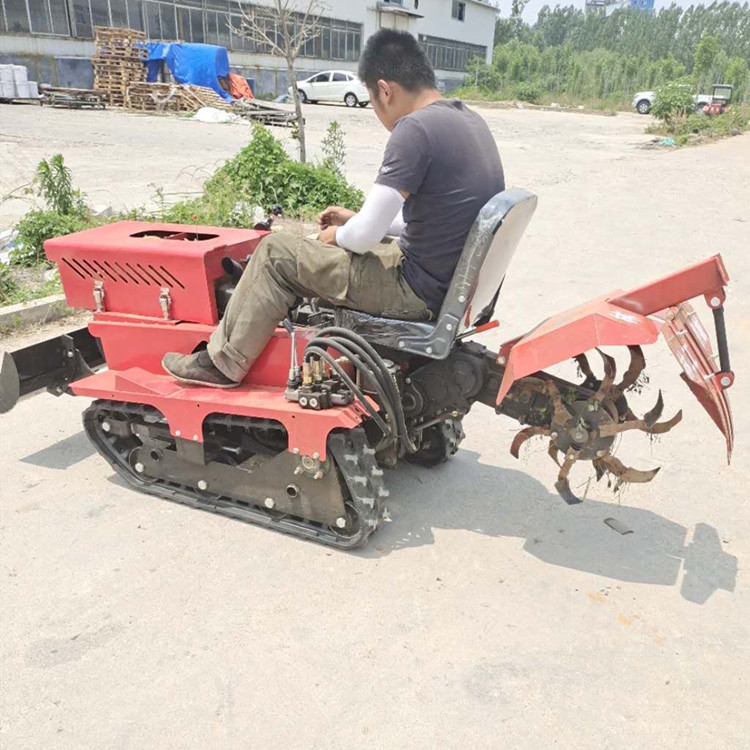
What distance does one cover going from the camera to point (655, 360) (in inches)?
200

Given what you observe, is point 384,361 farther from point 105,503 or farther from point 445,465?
point 105,503

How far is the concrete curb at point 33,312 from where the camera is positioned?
519 cm

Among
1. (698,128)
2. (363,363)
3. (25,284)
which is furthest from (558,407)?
(698,128)

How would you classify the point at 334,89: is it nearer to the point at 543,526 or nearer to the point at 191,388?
the point at 191,388

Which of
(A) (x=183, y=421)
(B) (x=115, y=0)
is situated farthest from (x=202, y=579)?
(B) (x=115, y=0)

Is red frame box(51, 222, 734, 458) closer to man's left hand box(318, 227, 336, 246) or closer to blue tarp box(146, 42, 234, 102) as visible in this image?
man's left hand box(318, 227, 336, 246)

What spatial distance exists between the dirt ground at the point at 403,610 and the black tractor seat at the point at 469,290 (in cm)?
91

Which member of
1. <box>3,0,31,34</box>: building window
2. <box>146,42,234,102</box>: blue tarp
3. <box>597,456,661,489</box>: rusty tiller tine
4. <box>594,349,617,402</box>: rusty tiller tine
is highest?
<box>3,0,31,34</box>: building window

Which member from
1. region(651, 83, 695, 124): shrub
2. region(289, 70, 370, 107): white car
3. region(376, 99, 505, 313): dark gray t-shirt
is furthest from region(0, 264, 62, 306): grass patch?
region(289, 70, 370, 107): white car

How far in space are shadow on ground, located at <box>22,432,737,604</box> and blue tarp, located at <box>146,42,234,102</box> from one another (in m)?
23.9

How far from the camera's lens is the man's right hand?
3.16 meters

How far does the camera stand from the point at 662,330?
2482 mm

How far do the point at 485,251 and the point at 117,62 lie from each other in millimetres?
25741

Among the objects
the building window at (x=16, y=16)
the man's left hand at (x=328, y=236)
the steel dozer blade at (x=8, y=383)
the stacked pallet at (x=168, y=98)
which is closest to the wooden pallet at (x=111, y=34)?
the stacked pallet at (x=168, y=98)
